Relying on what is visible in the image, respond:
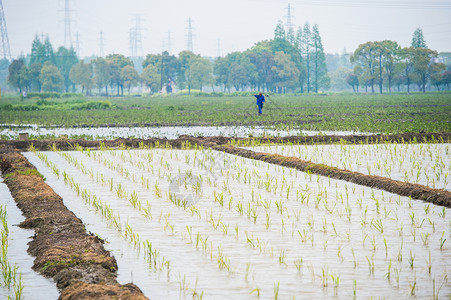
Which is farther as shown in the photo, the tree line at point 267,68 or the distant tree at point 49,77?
the distant tree at point 49,77

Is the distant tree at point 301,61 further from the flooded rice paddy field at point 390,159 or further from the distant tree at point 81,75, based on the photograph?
the flooded rice paddy field at point 390,159

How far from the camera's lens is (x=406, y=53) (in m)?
98.4

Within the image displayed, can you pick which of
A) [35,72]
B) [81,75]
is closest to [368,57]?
[81,75]

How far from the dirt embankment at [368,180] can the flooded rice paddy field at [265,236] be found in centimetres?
21

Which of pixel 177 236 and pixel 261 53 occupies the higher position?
pixel 261 53

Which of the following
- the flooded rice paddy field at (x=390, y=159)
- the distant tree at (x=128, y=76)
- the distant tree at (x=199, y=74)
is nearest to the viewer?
the flooded rice paddy field at (x=390, y=159)

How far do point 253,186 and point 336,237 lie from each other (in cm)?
386

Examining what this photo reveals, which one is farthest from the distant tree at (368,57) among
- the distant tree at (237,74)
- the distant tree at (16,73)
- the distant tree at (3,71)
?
the distant tree at (3,71)

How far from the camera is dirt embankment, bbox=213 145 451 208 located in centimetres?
834

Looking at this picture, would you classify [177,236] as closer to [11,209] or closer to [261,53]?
[11,209]

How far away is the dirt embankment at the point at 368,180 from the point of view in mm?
→ 8342

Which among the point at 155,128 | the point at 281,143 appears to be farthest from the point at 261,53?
the point at 281,143

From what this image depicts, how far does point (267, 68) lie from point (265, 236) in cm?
10431

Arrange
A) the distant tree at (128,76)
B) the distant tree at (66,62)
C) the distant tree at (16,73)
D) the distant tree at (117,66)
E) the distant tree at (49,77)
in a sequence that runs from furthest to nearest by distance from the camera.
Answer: the distant tree at (66,62)
the distant tree at (117,66)
the distant tree at (128,76)
the distant tree at (16,73)
the distant tree at (49,77)
